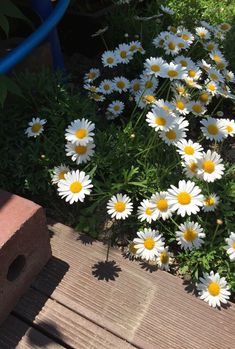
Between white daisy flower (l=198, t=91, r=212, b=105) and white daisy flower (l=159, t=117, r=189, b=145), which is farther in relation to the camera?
white daisy flower (l=198, t=91, r=212, b=105)

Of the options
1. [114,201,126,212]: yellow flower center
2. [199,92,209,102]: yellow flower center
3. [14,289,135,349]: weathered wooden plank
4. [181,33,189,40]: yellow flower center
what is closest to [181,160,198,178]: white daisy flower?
[114,201,126,212]: yellow flower center

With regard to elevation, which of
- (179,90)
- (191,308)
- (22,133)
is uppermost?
(179,90)

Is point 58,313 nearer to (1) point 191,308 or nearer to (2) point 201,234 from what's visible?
(1) point 191,308

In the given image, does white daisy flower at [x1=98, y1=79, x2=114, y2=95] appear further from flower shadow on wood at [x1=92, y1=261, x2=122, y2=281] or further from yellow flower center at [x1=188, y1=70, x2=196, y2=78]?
flower shadow on wood at [x1=92, y1=261, x2=122, y2=281]

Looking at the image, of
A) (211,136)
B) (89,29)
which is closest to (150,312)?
(211,136)

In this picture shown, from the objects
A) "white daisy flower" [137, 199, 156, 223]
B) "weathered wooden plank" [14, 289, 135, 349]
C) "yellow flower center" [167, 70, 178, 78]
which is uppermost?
"yellow flower center" [167, 70, 178, 78]

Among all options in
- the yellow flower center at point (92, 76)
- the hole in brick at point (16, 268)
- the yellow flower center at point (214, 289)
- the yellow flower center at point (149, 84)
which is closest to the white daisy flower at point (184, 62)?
the yellow flower center at point (149, 84)
